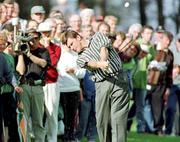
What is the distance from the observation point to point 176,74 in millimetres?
19688

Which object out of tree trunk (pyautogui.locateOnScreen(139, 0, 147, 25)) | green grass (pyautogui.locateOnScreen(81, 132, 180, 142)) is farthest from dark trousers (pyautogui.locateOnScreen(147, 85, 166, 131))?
tree trunk (pyautogui.locateOnScreen(139, 0, 147, 25))

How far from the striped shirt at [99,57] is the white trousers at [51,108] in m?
1.55

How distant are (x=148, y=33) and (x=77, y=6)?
14372mm

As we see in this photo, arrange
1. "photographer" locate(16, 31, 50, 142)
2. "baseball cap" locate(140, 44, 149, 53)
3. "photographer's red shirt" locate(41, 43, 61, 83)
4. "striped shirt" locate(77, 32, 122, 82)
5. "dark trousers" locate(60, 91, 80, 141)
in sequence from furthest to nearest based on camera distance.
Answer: "baseball cap" locate(140, 44, 149, 53), "dark trousers" locate(60, 91, 80, 141), "photographer's red shirt" locate(41, 43, 61, 83), "photographer" locate(16, 31, 50, 142), "striped shirt" locate(77, 32, 122, 82)

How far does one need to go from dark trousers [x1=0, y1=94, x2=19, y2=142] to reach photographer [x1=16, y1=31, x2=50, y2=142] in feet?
0.97

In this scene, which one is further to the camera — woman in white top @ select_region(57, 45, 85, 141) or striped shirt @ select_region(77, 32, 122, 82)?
woman in white top @ select_region(57, 45, 85, 141)

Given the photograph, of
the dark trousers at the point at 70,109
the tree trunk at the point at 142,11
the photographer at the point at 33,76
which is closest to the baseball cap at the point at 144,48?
the dark trousers at the point at 70,109

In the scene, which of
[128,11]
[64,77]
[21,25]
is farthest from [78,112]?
[128,11]

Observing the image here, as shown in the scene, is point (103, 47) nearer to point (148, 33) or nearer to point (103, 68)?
point (103, 68)

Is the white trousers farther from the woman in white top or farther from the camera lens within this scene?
the camera lens

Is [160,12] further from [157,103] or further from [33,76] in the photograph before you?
[33,76]

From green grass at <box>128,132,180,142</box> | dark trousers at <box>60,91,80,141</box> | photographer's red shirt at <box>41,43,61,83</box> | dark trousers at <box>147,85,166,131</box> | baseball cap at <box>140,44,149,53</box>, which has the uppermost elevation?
photographer's red shirt at <box>41,43,61,83</box>

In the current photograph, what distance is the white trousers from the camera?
48.7 ft

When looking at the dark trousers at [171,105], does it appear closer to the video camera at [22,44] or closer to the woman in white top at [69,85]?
the woman in white top at [69,85]
